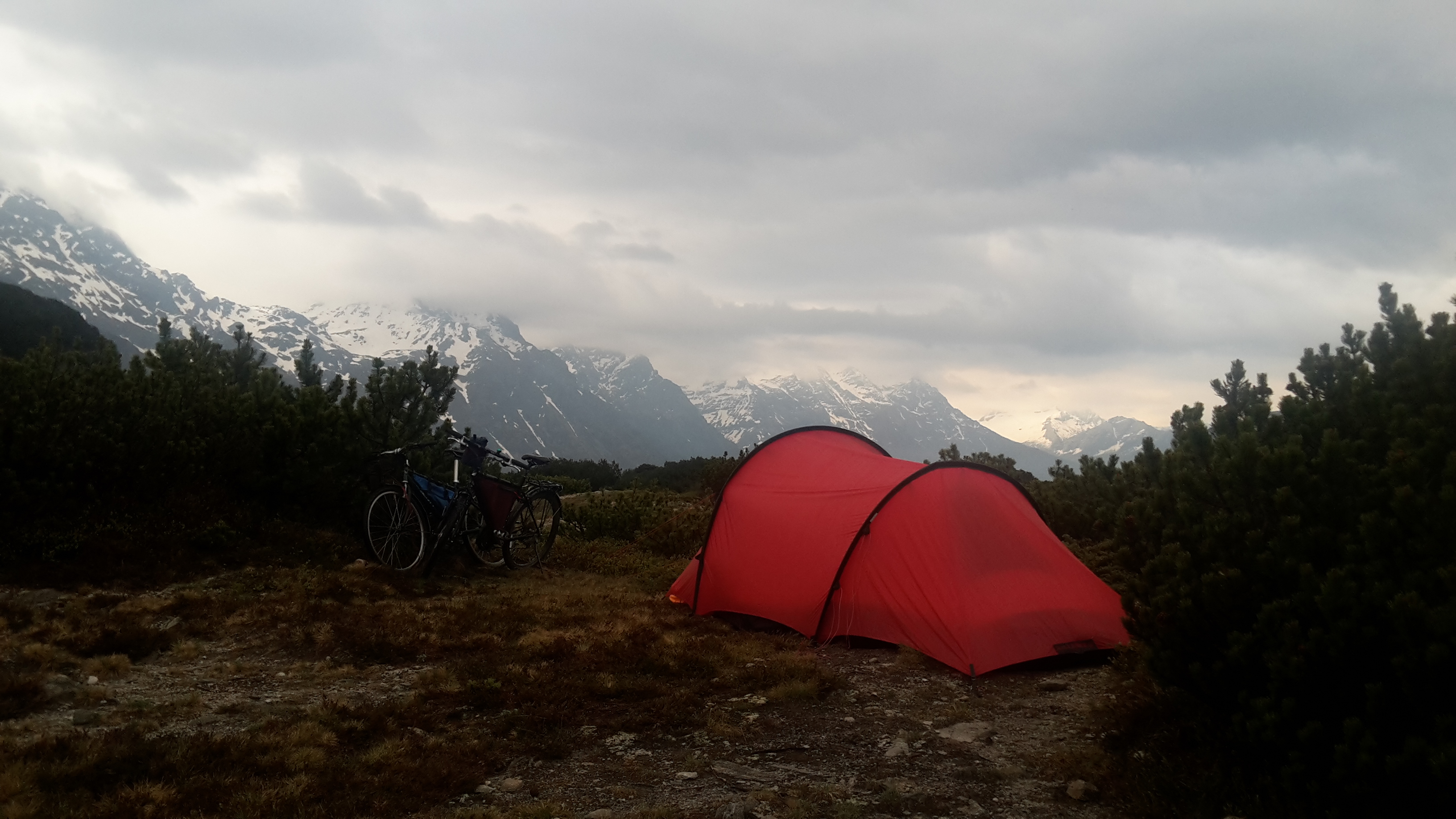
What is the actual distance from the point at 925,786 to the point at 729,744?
1458mm

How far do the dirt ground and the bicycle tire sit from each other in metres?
2.79

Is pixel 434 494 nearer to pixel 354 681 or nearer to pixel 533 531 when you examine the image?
pixel 533 531

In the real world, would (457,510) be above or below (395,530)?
above

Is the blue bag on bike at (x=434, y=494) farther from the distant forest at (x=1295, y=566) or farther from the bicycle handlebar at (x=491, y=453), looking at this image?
the distant forest at (x=1295, y=566)

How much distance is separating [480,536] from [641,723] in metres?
6.41

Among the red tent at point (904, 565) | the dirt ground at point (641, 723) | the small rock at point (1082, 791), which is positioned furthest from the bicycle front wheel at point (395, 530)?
the small rock at point (1082, 791)

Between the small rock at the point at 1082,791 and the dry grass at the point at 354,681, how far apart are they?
228 centimetres

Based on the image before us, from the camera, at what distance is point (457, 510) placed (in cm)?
1090

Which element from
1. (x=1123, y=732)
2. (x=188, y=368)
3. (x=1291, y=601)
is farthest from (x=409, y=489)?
(x=1291, y=601)

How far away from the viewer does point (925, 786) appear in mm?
4969

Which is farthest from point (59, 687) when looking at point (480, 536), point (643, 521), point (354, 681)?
point (643, 521)

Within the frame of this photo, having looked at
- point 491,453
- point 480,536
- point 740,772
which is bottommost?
point 740,772

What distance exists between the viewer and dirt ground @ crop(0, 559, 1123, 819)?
4719mm

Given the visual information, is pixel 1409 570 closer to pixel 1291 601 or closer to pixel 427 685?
pixel 1291 601
